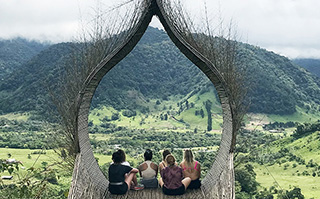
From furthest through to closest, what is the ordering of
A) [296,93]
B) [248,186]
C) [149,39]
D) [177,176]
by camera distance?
1. [149,39]
2. [296,93]
3. [248,186]
4. [177,176]

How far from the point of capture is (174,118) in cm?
4694

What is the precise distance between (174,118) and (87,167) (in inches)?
1671

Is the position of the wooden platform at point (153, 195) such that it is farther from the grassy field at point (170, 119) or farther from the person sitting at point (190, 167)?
the grassy field at point (170, 119)

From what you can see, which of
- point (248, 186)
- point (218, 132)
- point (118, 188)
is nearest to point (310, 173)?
point (248, 186)

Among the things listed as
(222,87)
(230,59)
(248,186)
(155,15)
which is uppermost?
(155,15)

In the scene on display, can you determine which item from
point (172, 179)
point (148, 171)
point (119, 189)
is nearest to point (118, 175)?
point (119, 189)

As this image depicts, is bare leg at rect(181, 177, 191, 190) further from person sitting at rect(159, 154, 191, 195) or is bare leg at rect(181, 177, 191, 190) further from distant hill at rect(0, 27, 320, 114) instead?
distant hill at rect(0, 27, 320, 114)

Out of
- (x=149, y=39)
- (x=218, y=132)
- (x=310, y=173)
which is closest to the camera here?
(x=310, y=173)

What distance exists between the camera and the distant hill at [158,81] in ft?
138

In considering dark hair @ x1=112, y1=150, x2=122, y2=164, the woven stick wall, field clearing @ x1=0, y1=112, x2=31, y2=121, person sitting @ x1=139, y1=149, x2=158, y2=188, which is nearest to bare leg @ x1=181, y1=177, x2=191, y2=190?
the woven stick wall

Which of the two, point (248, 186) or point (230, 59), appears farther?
point (248, 186)

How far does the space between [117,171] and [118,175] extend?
7cm

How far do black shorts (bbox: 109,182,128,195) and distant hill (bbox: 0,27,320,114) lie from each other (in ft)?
107

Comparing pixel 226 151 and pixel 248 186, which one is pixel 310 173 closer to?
pixel 248 186
